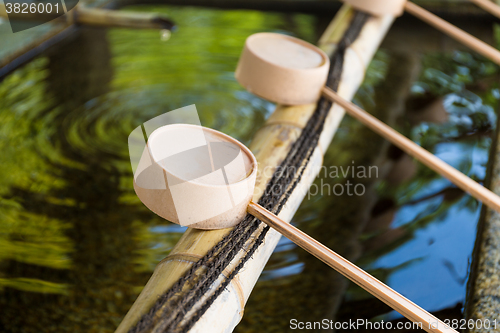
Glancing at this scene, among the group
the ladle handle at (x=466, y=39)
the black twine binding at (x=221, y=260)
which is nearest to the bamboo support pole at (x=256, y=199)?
the black twine binding at (x=221, y=260)

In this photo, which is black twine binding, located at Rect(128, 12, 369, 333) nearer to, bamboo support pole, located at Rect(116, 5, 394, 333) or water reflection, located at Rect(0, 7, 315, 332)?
bamboo support pole, located at Rect(116, 5, 394, 333)

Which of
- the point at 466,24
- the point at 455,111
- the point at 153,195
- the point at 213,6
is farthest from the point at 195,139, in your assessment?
the point at 466,24

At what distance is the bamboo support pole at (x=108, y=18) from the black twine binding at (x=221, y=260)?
1909 mm

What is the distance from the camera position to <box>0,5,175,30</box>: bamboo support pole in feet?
11.4

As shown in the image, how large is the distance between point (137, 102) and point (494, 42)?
3673 millimetres

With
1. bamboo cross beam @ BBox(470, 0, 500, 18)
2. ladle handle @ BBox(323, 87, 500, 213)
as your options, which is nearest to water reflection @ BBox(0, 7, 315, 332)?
ladle handle @ BBox(323, 87, 500, 213)

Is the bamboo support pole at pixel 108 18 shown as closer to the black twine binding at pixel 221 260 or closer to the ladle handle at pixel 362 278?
the black twine binding at pixel 221 260

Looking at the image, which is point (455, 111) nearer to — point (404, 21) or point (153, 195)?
point (404, 21)

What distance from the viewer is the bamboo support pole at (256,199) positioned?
129cm

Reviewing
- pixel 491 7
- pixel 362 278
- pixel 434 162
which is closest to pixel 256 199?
pixel 362 278

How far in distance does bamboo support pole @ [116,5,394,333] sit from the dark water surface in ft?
1.62

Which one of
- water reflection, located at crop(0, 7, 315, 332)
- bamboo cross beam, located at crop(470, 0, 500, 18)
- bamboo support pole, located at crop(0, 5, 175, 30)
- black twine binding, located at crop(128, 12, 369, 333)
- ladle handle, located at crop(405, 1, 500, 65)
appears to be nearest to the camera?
black twine binding, located at crop(128, 12, 369, 333)

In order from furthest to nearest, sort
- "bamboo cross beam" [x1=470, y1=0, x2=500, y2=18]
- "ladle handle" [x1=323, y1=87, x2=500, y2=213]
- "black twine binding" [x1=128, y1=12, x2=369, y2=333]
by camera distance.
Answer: "bamboo cross beam" [x1=470, y1=0, x2=500, y2=18]
"ladle handle" [x1=323, y1=87, x2=500, y2=213]
"black twine binding" [x1=128, y1=12, x2=369, y2=333]

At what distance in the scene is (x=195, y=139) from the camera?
59.8 inches
